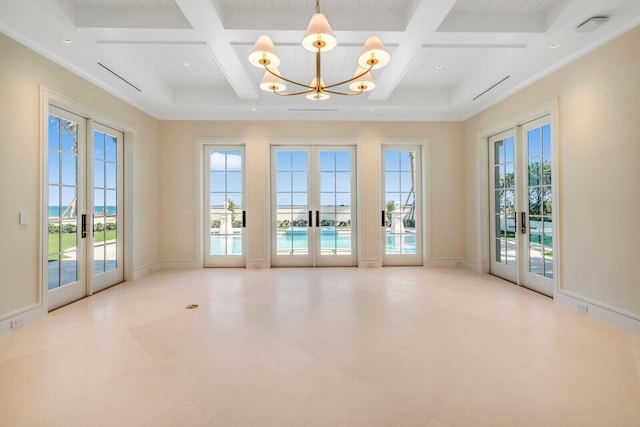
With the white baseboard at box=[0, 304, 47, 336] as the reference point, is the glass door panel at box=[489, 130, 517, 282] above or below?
above

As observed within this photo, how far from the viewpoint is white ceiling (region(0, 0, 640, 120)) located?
262cm

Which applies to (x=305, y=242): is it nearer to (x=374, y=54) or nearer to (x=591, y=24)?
(x=374, y=54)

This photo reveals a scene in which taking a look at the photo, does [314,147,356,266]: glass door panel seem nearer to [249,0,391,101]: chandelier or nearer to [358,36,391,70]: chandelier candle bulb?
[249,0,391,101]: chandelier

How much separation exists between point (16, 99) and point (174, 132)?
8.23 ft

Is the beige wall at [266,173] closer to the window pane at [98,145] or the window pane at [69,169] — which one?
the window pane at [98,145]

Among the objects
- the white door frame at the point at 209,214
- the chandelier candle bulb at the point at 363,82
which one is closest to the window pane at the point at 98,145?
the white door frame at the point at 209,214

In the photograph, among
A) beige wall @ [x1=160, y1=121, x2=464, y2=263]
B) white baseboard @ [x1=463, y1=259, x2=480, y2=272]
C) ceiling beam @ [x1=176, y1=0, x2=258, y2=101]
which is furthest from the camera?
beige wall @ [x1=160, y1=121, x2=464, y2=263]

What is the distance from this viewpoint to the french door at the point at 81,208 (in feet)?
10.8

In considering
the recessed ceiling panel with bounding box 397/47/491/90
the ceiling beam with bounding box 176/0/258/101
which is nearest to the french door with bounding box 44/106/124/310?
the ceiling beam with bounding box 176/0/258/101

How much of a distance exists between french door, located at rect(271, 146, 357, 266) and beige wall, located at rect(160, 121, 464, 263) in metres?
0.24

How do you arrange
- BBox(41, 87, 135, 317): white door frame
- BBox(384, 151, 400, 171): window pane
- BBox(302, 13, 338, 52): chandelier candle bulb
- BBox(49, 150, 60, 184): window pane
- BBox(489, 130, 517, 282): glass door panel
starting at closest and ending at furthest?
BBox(302, 13, 338, 52): chandelier candle bulb < BBox(41, 87, 135, 317): white door frame < BBox(49, 150, 60, 184): window pane < BBox(489, 130, 517, 282): glass door panel < BBox(384, 151, 400, 171): window pane

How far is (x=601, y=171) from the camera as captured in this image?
9.46 ft

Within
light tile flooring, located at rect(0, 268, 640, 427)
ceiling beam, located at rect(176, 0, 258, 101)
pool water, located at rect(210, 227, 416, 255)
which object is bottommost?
light tile flooring, located at rect(0, 268, 640, 427)

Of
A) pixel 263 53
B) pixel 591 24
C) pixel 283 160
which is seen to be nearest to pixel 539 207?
pixel 591 24
